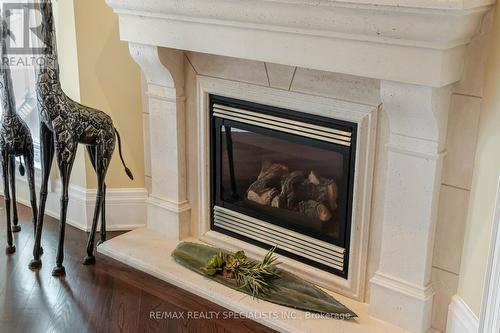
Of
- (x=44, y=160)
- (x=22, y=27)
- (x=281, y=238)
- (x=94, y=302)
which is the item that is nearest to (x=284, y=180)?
(x=281, y=238)

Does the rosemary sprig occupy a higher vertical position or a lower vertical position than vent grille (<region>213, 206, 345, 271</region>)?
lower

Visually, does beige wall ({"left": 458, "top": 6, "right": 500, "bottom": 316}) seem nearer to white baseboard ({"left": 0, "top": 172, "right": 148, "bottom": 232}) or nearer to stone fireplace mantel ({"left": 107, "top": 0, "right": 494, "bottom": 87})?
stone fireplace mantel ({"left": 107, "top": 0, "right": 494, "bottom": 87})

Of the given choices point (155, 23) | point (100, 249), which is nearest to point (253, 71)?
point (155, 23)

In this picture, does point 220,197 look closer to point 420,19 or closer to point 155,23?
point 155,23

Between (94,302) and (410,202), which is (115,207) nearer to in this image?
(94,302)

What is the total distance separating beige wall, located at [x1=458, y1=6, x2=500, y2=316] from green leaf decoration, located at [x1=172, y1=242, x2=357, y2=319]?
1.55 ft

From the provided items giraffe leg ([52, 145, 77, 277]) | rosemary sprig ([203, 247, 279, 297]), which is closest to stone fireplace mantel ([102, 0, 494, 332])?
rosemary sprig ([203, 247, 279, 297])

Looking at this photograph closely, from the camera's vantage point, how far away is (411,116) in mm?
2068

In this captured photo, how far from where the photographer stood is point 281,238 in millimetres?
2707

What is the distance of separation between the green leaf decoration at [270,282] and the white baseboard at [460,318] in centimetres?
35

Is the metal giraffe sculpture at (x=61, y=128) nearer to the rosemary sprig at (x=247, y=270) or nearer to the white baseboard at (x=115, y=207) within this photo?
the white baseboard at (x=115, y=207)

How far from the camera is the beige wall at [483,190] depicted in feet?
6.33

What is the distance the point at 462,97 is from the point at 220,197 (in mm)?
1236

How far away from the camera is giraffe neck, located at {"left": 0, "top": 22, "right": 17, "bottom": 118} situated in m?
2.69
